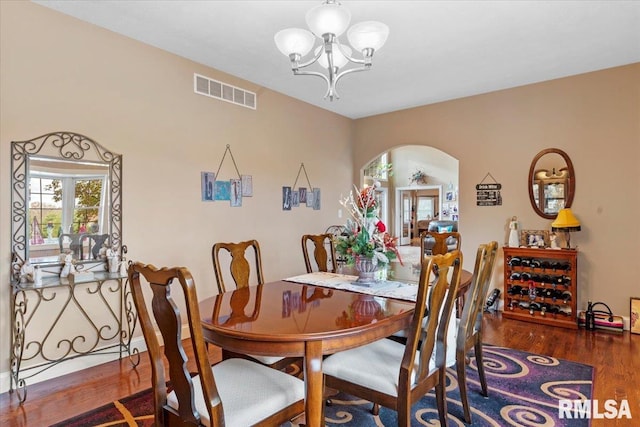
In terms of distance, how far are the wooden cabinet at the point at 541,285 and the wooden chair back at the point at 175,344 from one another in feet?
13.0

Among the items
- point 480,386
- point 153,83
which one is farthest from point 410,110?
point 480,386

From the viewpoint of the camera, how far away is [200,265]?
380 cm

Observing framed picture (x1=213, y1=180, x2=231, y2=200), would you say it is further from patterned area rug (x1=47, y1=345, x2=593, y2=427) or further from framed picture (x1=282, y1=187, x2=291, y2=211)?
patterned area rug (x1=47, y1=345, x2=593, y2=427)

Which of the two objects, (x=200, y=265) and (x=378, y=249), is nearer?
(x=378, y=249)

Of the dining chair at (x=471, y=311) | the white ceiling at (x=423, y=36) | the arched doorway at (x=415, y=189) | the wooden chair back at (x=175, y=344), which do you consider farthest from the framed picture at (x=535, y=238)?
the arched doorway at (x=415, y=189)

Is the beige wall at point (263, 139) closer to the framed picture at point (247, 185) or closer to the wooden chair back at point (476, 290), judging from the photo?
the framed picture at point (247, 185)

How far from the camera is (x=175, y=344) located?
1.43 m

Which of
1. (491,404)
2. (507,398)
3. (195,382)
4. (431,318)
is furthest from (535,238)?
(195,382)

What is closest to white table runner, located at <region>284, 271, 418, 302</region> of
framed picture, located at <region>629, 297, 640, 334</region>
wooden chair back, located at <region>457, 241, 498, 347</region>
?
wooden chair back, located at <region>457, 241, 498, 347</region>

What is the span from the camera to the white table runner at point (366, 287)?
7.22 feet

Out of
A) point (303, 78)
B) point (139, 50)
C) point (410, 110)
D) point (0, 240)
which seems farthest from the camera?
point (410, 110)

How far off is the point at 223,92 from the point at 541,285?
164 inches

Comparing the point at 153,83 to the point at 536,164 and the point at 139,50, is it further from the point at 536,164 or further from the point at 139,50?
the point at 536,164

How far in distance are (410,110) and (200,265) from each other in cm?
367
